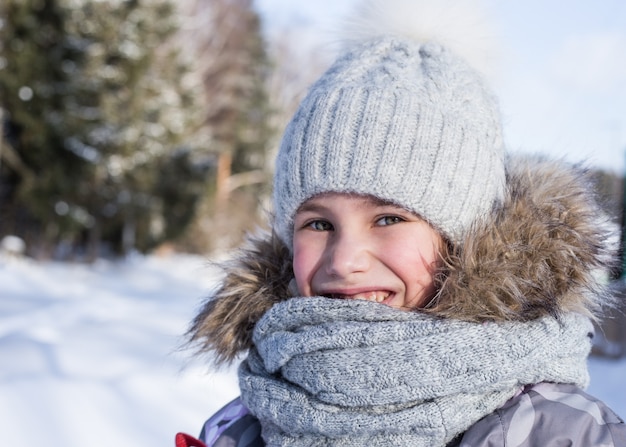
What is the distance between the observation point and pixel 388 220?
1.29 m

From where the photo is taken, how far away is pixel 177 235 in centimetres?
1683

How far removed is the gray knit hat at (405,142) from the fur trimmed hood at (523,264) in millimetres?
71

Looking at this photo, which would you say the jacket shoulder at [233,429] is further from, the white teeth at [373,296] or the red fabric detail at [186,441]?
the white teeth at [373,296]

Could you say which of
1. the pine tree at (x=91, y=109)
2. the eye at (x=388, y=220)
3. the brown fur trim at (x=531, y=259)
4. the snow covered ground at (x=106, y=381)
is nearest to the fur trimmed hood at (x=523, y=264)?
the brown fur trim at (x=531, y=259)

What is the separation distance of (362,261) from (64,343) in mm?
3355

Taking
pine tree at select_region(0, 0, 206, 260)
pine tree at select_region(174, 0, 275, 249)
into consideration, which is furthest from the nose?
pine tree at select_region(174, 0, 275, 249)

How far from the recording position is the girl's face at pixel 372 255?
1.23 metres

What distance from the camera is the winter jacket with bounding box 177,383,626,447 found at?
105cm

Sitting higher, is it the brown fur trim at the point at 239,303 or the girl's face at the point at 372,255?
the girl's face at the point at 372,255

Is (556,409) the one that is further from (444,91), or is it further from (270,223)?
(270,223)

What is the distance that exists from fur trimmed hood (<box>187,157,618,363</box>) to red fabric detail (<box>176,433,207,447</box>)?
0.20 m

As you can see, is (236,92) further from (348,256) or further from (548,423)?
(548,423)

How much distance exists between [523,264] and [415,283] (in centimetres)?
21

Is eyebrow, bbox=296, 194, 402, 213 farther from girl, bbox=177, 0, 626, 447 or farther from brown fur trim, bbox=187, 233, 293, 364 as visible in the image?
brown fur trim, bbox=187, 233, 293, 364
